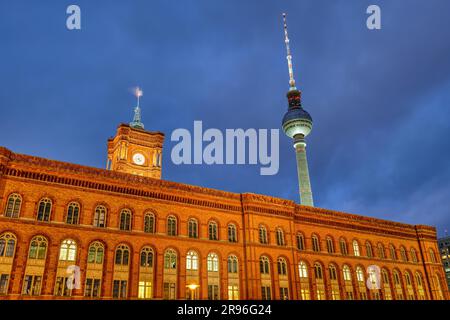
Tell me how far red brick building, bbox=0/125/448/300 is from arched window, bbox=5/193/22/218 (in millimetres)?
84

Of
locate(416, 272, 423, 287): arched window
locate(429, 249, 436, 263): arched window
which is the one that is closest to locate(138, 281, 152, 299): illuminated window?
locate(416, 272, 423, 287): arched window

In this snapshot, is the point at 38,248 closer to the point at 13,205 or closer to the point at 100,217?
the point at 13,205

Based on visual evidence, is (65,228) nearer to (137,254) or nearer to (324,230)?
(137,254)

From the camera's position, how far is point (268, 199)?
148 feet

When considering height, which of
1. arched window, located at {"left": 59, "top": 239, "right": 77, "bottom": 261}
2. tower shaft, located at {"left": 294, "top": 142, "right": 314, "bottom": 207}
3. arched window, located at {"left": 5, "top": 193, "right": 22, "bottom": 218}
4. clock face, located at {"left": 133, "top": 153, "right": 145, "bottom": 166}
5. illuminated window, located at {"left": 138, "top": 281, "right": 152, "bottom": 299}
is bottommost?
illuminated window, located at {"left": 138, "top": 281, "right": 152, "bottom": 299}

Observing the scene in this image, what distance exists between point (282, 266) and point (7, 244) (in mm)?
28328

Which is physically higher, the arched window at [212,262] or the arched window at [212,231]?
the arched window at [212,231]

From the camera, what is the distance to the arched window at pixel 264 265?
1641 inches

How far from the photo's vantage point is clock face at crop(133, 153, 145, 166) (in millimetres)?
67106

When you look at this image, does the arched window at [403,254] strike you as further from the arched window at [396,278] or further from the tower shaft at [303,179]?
the tower shaft at [303,179]

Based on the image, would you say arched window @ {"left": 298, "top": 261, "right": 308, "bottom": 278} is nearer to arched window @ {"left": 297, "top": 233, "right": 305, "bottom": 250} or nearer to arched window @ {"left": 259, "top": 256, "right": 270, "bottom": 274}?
arched window @ {"left": 297, "top": 233, "right": 305, "bottom": 250}

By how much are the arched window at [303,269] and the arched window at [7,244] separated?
1231 inches

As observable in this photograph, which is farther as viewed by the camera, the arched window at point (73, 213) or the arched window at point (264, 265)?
the arched window at point (264, 265)

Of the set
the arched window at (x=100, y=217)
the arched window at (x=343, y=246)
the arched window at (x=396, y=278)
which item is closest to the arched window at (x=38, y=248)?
the arched window at (x=100, y=217)
